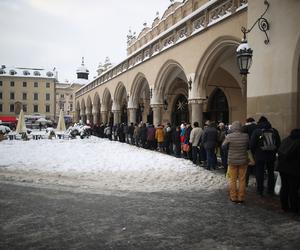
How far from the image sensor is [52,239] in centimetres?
→ 411

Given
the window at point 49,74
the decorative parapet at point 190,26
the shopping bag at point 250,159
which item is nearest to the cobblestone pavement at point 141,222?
the shopping bag at point 250,159

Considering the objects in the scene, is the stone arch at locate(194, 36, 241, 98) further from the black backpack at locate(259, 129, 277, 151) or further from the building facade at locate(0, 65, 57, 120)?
the building facade at locate(0, 65, 57, 120)

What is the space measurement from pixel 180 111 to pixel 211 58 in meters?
10.6

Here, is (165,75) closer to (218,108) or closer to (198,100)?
(198,100)

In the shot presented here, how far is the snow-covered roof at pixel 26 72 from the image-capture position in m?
72.2

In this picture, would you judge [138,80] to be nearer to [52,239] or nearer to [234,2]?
[234,2]

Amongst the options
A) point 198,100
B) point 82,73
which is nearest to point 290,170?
point 198,100

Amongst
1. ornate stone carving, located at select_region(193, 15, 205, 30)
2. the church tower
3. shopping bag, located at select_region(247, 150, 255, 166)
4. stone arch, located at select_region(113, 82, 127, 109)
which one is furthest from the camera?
the church tower

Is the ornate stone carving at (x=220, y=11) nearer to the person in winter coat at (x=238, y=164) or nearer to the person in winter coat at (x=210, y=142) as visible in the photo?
the person in winter coat at (x=210, y=142)

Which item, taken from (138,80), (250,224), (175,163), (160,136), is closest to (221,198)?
(250,224)

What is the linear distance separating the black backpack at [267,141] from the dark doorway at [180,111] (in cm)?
1526

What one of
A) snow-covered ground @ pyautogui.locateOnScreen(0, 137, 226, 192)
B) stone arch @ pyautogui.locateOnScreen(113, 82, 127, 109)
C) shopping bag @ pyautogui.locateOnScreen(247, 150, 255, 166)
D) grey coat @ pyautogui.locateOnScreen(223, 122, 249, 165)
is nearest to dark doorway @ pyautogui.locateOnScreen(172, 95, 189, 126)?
stone arch @ pyautogui.locateOnScreen(113, 82, 127, 109)

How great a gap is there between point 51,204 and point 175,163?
583 centimetres

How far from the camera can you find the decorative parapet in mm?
10703
